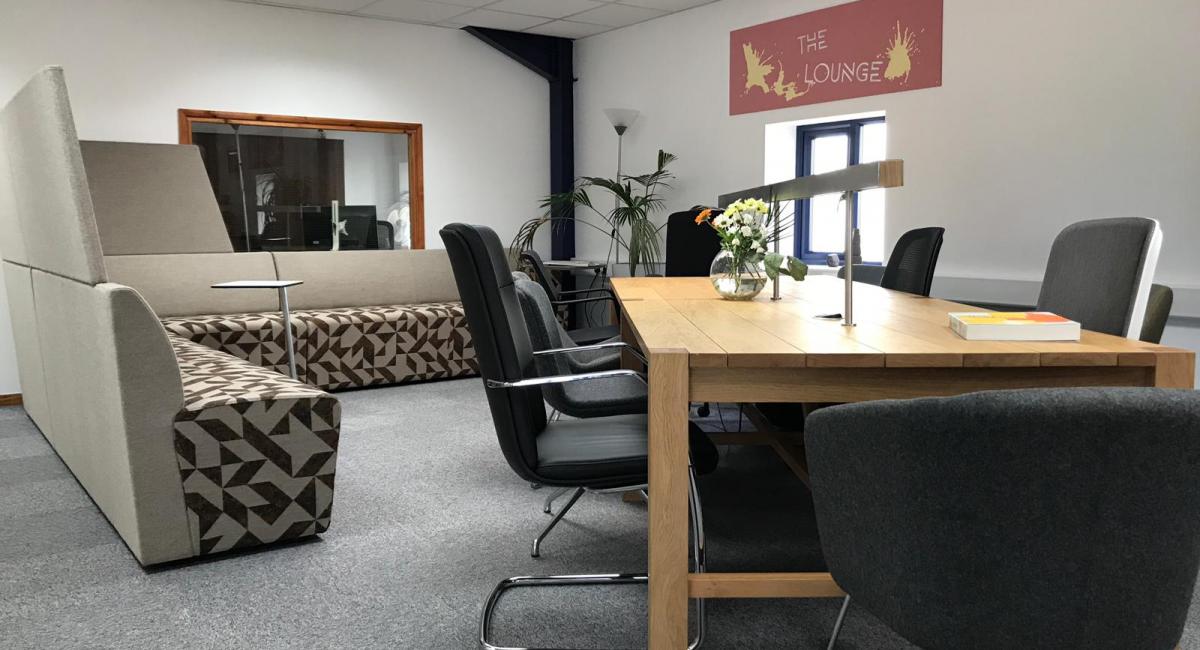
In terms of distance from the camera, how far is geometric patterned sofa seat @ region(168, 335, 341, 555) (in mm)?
2676

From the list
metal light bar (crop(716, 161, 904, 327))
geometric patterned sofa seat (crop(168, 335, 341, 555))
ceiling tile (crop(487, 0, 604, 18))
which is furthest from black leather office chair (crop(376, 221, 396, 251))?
metal light bar (crop(716, 161, 904, 327))

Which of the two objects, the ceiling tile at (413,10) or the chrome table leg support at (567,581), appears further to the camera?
the ceiling tile at (413,10)

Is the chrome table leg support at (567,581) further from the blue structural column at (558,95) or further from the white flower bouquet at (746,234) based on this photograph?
the blue structural column at (558,95)

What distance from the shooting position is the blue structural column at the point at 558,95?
7.12 metres

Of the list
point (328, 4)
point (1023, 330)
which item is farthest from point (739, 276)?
point (328, 4)

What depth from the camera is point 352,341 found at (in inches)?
220

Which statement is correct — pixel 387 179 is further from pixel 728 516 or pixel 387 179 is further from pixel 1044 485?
pixel 1044 485

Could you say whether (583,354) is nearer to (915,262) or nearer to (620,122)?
(915,262)

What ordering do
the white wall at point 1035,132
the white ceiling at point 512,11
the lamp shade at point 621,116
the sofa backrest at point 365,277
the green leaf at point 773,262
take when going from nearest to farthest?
the green leaf at point 773,262
the white wall at point 1035,132
the sofa backrest at point 365,277
the white ceiling at point 512,11
the lamp shade at point 621,116

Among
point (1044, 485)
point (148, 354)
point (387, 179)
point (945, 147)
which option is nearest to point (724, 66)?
point (945, 147)

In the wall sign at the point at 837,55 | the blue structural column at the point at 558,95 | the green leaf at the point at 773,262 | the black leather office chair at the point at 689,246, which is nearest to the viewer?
the green leaf at the point at 773,262

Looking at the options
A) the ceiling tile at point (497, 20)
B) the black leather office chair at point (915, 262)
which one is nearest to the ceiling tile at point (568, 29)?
the ceiling tile at point (497, 20)

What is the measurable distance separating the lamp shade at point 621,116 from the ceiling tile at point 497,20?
816 millimetres

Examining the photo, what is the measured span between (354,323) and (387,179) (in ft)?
5.49
